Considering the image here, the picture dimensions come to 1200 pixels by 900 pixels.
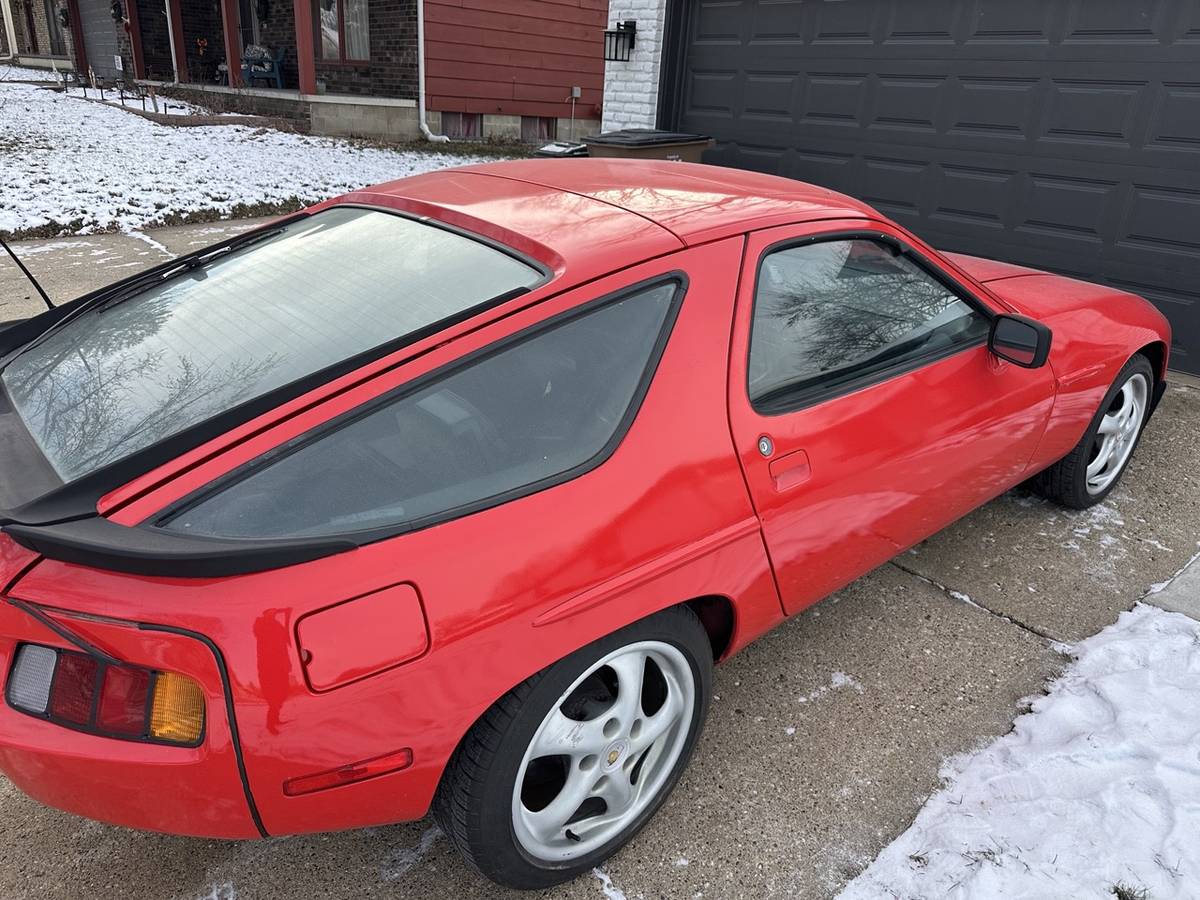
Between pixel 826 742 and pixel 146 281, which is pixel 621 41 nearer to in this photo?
pixel 146 281

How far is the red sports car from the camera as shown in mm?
1430

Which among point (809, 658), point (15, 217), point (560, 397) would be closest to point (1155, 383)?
point (809, 658)

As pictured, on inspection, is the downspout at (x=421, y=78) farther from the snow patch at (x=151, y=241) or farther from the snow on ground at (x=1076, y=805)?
the snow on ground at (x=1076, y=805)

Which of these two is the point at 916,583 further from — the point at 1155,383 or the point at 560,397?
the point at 560,397

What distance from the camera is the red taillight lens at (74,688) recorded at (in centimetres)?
145

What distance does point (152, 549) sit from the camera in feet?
4.38

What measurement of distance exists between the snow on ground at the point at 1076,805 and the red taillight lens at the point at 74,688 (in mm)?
1626

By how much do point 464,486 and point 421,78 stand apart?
44.6ft

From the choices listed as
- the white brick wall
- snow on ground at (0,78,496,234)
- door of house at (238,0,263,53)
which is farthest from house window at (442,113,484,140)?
the white brick wall

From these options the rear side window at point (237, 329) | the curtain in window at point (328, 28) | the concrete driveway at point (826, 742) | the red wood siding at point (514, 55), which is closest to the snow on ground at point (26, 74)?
the curtain in window at point (328, 28)

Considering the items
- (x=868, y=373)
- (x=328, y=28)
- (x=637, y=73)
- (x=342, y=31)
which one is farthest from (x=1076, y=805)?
(x=328, y=28)

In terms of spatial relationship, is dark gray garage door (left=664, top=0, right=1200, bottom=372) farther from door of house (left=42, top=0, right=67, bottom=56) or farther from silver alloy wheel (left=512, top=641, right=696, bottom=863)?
door of house (left=42, top=0, right=67, bottom=56)

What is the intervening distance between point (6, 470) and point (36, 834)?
0.96 m

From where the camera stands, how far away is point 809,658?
107 inches
